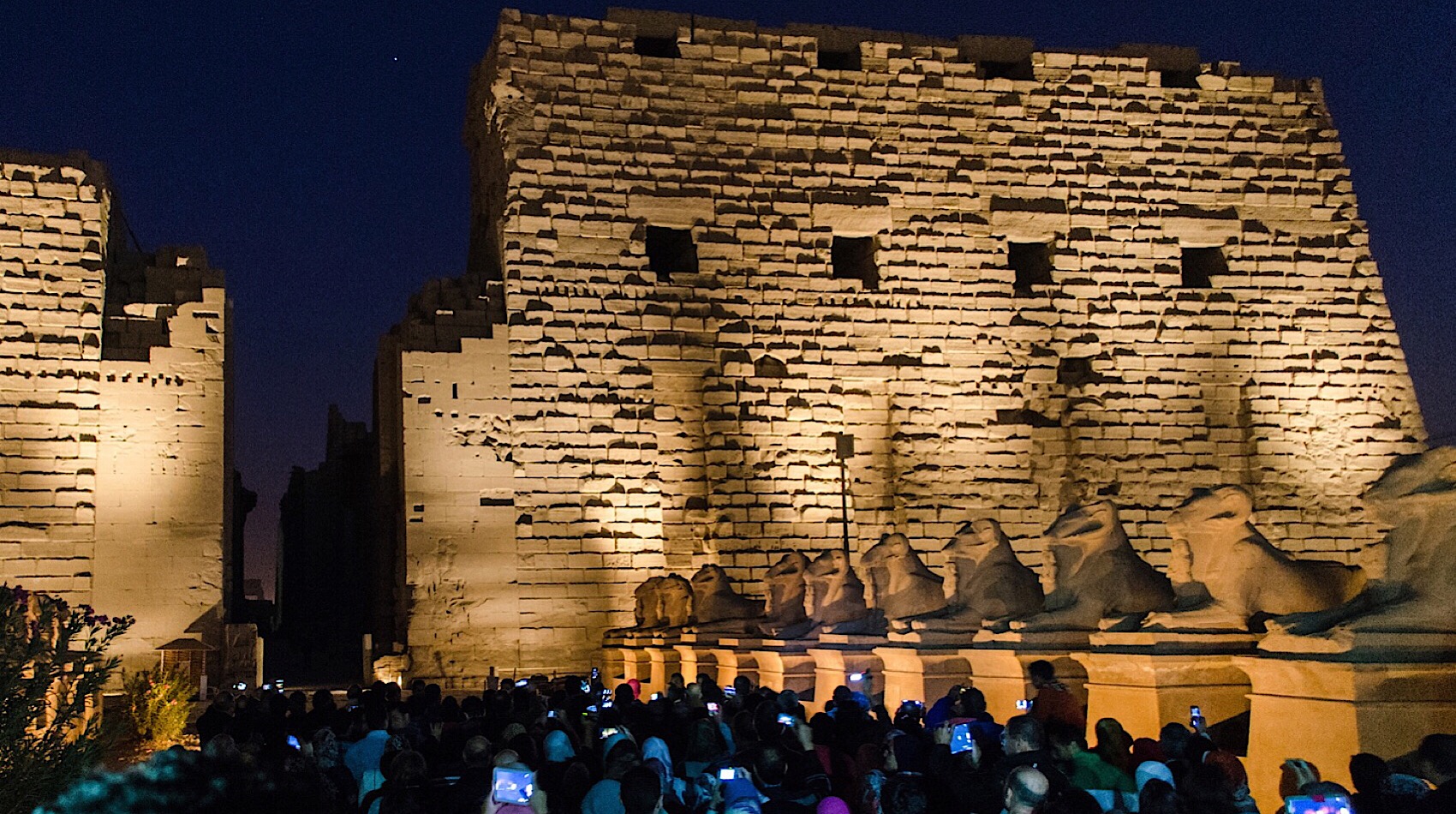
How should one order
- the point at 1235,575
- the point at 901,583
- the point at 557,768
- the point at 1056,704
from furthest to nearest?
the point at 901,583, the point at 1235,575, the point at 1056,704, the point at 557,768

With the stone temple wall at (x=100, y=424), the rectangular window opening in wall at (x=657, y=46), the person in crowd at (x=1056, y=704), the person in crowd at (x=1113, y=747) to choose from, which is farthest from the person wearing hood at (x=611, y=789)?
the rectangular window opening in wall at (x=657, y=46)

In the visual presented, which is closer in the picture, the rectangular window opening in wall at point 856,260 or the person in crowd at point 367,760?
the person in crowd at point 367,760

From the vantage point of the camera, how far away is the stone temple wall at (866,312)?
1644 centimetres

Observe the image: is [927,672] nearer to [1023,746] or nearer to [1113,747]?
[1113,747]

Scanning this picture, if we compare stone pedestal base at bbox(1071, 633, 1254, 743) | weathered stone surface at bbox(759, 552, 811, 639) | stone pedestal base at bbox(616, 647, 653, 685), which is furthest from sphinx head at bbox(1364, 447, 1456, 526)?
stone pedestal base at bbox(616, 647, 653, 685)

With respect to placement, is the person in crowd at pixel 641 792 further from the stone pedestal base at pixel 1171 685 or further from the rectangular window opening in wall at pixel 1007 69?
the rectangular window opening in wall at pixel 1007 69

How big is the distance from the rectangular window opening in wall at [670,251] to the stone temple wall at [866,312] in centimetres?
5

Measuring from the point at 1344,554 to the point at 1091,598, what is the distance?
38.1 feet

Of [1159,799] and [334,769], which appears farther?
[334,769]

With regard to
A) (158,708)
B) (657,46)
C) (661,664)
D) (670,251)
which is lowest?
(158,708)

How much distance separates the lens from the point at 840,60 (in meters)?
18.7

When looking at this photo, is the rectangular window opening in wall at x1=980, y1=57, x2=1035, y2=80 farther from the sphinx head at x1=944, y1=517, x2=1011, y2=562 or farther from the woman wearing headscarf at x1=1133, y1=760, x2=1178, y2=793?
the woman wearing headscarf at x1=1133, y1=760, x2=1178, y2=793

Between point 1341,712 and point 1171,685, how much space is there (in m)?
1.20

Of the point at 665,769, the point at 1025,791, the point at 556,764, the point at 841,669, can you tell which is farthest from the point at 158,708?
the point at 1025,791
